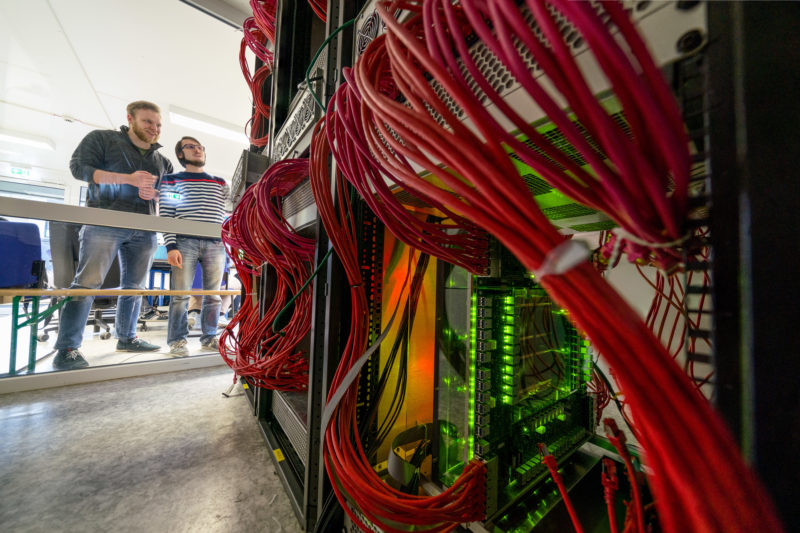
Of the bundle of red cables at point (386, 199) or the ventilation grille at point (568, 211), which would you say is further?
the ventilation grille at point (568, 211)

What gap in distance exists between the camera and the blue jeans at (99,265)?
2.03 metres

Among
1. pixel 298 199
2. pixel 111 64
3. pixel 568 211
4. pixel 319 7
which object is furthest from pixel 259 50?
pixel 111 64

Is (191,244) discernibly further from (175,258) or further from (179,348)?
(179,348)

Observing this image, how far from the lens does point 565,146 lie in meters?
0.42

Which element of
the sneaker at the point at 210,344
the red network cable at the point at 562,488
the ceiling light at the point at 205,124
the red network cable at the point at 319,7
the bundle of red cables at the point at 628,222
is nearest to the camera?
the bundle of red cables at the point at 628,222

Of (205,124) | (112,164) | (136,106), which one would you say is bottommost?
(112,164)

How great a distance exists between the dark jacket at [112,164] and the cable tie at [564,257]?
127 inches

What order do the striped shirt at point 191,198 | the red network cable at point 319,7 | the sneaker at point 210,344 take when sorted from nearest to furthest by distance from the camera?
the red network cable at point 319,7 < the striped shirt at point 191,198 < the sneaker at point 210,344

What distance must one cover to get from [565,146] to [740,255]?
0.29 meters

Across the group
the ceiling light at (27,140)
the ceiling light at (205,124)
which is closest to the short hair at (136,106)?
the ceiling light at (205,124)

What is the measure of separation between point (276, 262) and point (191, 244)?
1818 mm

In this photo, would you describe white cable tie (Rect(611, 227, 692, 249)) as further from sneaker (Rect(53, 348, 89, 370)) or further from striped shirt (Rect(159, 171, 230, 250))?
sneaker (Rect(53, 348, 89, 370))

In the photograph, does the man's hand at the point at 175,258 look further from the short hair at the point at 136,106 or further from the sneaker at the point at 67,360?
the short hair at the point at 136,106

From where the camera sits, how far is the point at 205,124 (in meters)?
3.94
